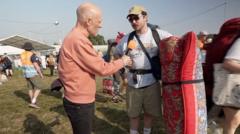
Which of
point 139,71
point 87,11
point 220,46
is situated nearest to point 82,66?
point 87,11

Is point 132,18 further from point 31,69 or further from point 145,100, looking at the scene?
point 31,69

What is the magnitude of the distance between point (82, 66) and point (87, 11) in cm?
53

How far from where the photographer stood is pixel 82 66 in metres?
2.70

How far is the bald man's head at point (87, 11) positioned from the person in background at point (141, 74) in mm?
962

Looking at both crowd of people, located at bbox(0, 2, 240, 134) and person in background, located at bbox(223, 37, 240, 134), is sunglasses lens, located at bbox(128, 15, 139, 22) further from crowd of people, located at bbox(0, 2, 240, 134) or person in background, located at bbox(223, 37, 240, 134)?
person in background, located at bbox(223, 37, 240, 134)

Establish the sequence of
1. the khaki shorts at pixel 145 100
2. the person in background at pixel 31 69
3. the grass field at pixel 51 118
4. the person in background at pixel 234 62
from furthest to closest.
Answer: the person in background at pixel 31 69 → the grass field at pixel 51 118 → the khaki shorts at pixel 145 100 → the person in background at pixel 234 62

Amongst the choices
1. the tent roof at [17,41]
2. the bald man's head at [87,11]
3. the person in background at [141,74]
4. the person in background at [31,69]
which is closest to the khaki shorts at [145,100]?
the person in background at [141,74]

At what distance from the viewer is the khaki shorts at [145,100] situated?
3.84m

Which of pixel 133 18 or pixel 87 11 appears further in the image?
pixel 133 18

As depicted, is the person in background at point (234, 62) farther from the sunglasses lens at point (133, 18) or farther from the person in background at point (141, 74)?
the sunglasses lens at point (133, 18)

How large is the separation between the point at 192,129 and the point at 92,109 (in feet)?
3.57

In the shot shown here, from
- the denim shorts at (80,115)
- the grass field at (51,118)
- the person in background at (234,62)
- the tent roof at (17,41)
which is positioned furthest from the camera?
the tent roof at (17,41)

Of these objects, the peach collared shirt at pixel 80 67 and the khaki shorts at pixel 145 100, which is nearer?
the peach collared shirt at pixel 80 67

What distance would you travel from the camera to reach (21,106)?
7590 millimetres
